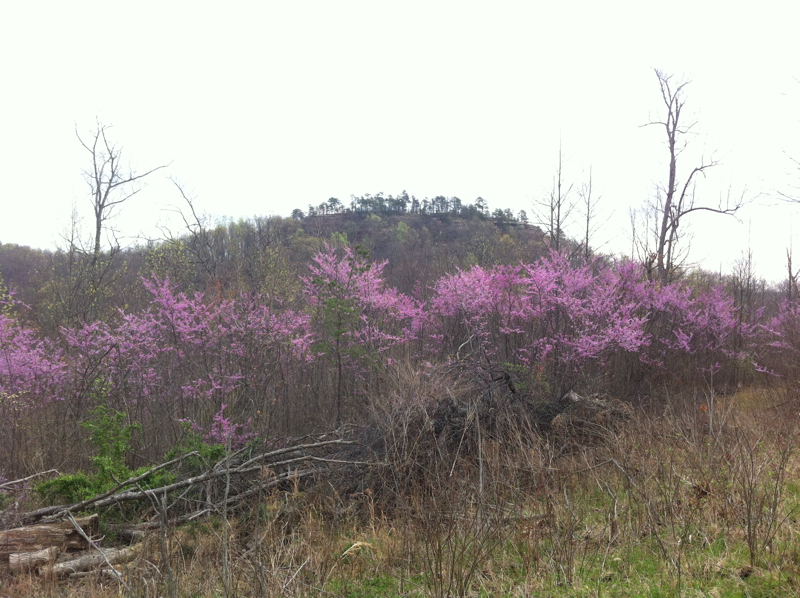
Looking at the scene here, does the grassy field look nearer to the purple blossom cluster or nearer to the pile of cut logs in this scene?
the pile of cut logs

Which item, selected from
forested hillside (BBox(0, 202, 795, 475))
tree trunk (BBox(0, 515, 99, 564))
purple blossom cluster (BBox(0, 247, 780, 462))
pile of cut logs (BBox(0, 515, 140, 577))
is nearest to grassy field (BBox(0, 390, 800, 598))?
pile of cut logs (BBox(0, 515, 140, 577))

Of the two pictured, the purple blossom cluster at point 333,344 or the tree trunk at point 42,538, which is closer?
the tree trunk at point 42,538

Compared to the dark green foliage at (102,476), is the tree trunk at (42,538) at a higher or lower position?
lower

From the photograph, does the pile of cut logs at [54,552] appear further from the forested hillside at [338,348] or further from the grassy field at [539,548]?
the forested hillside at [338,348]

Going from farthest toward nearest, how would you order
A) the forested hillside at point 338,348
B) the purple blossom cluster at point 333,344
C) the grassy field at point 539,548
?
the purple blossom cluster at point 333,344
the forested hillside at point 338,348
the grassy field at point 539,548

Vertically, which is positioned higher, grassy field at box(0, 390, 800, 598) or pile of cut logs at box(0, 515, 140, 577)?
grassy field at box(0, 390, 800, 598)

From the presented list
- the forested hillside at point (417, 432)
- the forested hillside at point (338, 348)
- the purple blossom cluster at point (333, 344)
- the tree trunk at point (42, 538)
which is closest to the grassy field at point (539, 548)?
the forested hillside at point (417, 432)

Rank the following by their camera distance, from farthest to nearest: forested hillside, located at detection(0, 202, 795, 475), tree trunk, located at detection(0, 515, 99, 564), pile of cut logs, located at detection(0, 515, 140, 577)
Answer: forested hillside, located at detection(0, 202, 795, 475), tree trunk, located at detection(0, 515, 99, 564), pile of cut logs, located at detection(0, 515, 140, 577)

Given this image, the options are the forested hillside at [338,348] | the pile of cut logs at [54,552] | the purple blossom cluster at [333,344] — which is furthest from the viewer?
the purple blossom cluster at [333,344]

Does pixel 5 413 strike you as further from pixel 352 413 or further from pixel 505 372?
pixel 505 372

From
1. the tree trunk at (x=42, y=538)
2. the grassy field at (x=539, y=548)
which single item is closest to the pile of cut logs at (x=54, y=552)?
the tree trunk at (x=42, y=538)

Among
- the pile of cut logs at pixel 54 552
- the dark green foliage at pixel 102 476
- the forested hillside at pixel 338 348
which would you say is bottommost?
the pile of cut logs at pixel 54 552

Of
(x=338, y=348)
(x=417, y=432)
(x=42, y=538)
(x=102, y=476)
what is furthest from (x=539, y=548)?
(x=338, y=348)

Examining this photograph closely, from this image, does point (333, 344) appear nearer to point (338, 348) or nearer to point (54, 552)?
point (338, 348)
